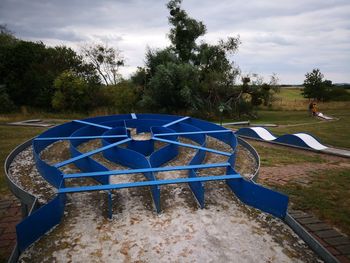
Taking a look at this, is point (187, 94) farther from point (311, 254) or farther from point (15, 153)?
point (311, 254)

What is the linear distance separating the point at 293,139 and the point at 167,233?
8949mm

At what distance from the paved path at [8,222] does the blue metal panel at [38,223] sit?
159cm

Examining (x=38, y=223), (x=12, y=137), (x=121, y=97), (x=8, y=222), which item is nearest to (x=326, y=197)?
(x=38, y=223)

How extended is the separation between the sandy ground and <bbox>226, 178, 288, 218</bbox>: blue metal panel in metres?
0.08

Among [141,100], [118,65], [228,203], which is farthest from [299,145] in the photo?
[118,65]

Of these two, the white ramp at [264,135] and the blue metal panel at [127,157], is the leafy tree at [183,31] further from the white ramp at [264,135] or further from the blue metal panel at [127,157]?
the blue metal panel at [127,157]

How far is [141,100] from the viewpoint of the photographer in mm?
21844

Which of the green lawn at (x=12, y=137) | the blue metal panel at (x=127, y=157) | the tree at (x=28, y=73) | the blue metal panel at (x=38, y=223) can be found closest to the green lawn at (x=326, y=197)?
the blue metal panel at (x=127, y=157)

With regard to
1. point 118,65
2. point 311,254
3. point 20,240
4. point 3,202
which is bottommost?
point 3,202

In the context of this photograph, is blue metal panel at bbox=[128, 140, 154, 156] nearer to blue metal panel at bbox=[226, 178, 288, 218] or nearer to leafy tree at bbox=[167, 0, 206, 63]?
blue metal panel at bbox=[226, 178, 288, 218]

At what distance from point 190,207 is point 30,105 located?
24.4 m

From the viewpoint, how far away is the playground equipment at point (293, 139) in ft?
32.1

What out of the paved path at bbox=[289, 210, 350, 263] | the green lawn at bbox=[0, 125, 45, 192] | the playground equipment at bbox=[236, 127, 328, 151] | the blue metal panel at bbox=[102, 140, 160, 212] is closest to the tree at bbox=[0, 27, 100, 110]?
the green lawn at bbox=[0, 125, 45, 192]

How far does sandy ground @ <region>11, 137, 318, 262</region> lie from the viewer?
2270 mm
